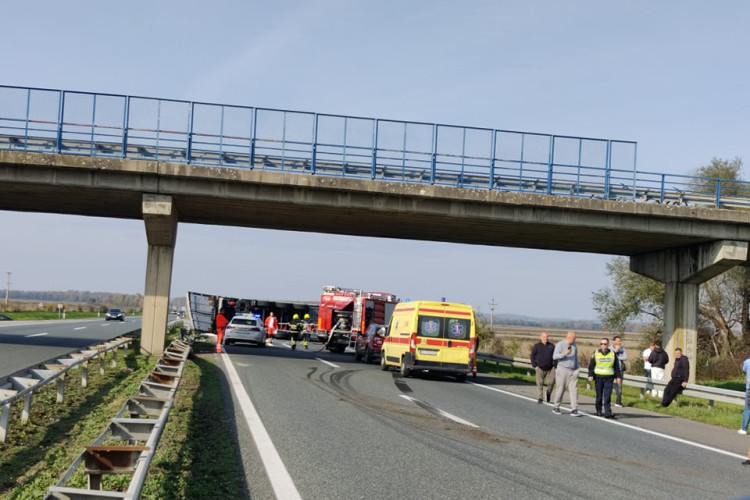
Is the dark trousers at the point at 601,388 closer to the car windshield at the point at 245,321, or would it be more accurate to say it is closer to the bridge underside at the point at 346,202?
the bridge underside at the point at 346,202

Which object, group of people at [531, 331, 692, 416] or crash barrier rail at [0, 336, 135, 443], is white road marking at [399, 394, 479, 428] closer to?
group of people at [531, 331, 692, 416]

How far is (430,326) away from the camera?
23.1 metres

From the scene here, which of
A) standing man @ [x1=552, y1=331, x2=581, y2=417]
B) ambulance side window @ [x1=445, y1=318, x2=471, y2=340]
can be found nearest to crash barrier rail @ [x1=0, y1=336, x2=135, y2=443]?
standing man @ [x1=552, y1=331, x2=581, y2=417]

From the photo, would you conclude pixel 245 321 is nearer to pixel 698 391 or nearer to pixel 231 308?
pixel 231 308

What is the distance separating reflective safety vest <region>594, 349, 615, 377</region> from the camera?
16781 millimetres

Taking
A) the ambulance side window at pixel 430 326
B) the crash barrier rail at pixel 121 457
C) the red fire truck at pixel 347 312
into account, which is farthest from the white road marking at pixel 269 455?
the red fire truck at pixel 347 312

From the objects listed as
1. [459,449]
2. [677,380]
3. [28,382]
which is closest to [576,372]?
[677,380]

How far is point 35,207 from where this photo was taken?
2984 cm

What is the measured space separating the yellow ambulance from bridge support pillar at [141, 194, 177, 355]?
7.87m

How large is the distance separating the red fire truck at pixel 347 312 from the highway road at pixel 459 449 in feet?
58.6

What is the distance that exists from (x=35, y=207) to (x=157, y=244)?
6.59 metres

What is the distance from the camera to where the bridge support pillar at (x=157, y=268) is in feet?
81.4

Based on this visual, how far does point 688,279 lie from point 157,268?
18.3 meters

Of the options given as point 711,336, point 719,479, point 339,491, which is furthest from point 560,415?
point 711,336
